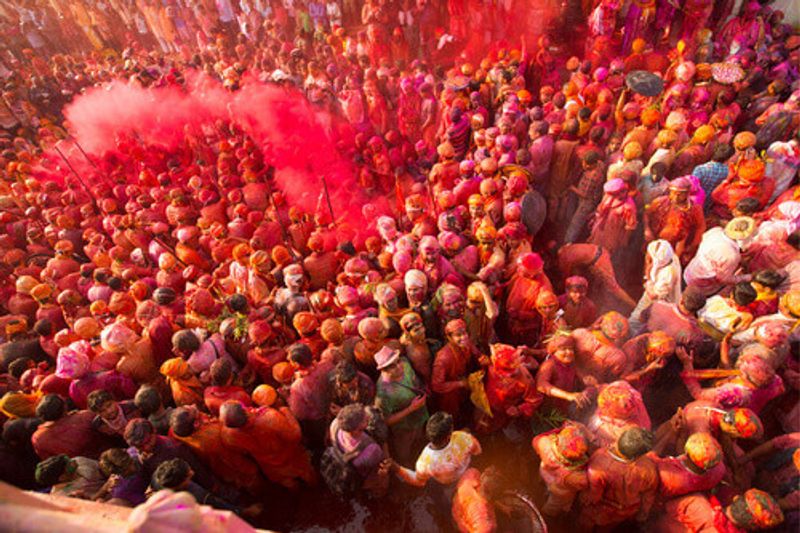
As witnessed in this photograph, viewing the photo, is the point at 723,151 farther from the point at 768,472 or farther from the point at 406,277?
the point at 406,277

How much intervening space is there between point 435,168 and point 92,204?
7.19 metres

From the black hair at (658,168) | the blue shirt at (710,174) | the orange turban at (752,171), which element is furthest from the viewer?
the blue shirt at (710,174)

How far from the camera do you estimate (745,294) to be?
394 centimetres

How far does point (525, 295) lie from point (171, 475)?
3.92 meters

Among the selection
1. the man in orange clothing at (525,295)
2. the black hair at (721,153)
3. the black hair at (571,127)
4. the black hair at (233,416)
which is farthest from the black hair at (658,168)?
the black hair at (233,416)

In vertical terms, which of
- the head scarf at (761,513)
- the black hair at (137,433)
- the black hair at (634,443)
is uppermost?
the black hair at (137,433)

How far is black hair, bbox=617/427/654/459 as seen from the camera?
283 cm

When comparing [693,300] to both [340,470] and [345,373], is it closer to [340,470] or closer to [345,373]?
[345,373]

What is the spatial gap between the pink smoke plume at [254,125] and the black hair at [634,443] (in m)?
5.61

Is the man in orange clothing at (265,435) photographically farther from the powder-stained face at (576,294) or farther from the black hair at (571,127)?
the black hair at (571,127)

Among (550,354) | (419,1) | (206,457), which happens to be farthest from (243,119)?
(550,354)

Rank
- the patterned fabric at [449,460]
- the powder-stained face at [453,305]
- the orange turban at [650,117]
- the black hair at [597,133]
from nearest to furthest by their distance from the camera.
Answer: the patterned fabric at [449,460], the powder-stained face at [453,305], the black hair at [597,133], the orange turban at [650,117]

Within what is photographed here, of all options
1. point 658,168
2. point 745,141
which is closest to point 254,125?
point 658,168

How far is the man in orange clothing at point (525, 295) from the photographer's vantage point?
4.62 metres
